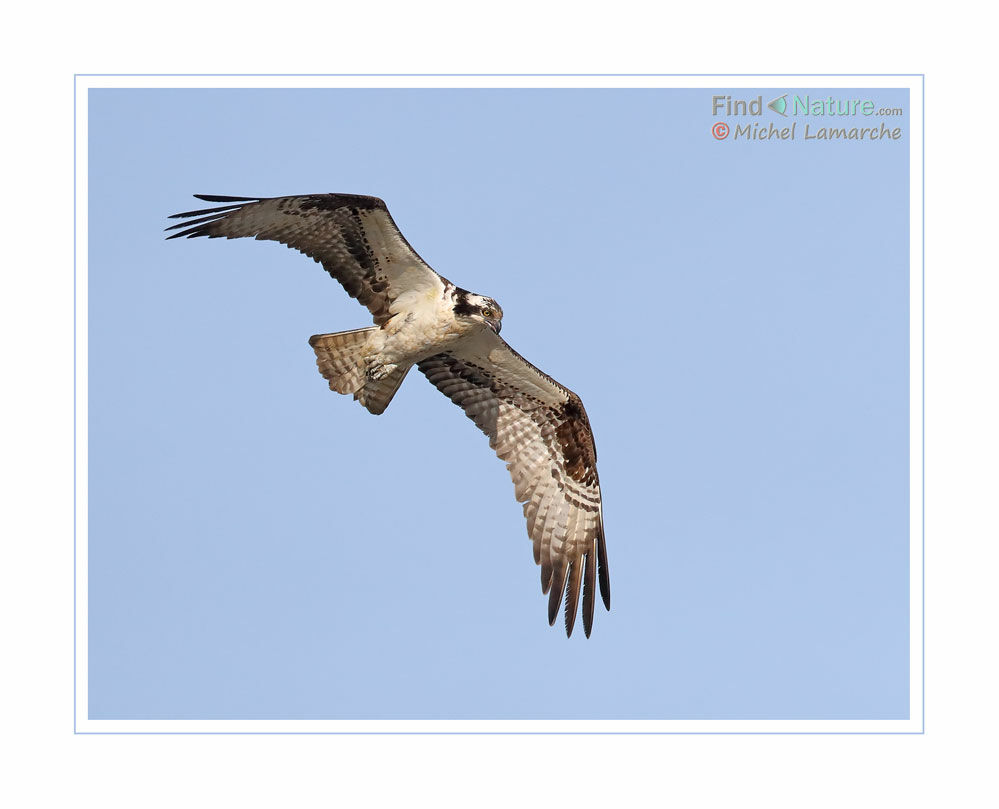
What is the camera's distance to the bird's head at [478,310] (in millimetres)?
10367

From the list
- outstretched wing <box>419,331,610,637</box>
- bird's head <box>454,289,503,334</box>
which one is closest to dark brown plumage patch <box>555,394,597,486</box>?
outstretched wing <box>419,331,610,637</box>

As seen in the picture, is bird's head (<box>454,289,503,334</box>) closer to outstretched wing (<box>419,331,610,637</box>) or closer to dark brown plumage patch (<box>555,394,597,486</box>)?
outstretched wing (<box>419,331,610,637</box>)

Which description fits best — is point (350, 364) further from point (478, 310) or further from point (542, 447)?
point (542, 447)

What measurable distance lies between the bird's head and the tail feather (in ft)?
2.81

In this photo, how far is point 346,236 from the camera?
10.5 meters

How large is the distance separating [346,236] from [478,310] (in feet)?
4.48

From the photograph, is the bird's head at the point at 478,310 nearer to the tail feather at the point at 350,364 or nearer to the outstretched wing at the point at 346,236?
the outstretched wing at the point at 346,236

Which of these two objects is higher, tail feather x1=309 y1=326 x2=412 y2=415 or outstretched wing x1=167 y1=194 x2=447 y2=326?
outstretched wing x1=167 y1=194 x2=447 y2=326

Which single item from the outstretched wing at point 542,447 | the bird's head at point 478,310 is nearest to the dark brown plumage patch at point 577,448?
the outstretched wing at point 542,447

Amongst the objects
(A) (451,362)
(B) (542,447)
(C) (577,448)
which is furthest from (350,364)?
(C) (577,448)

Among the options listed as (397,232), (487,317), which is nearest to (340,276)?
(397,232)

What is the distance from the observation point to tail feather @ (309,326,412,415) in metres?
10.9
